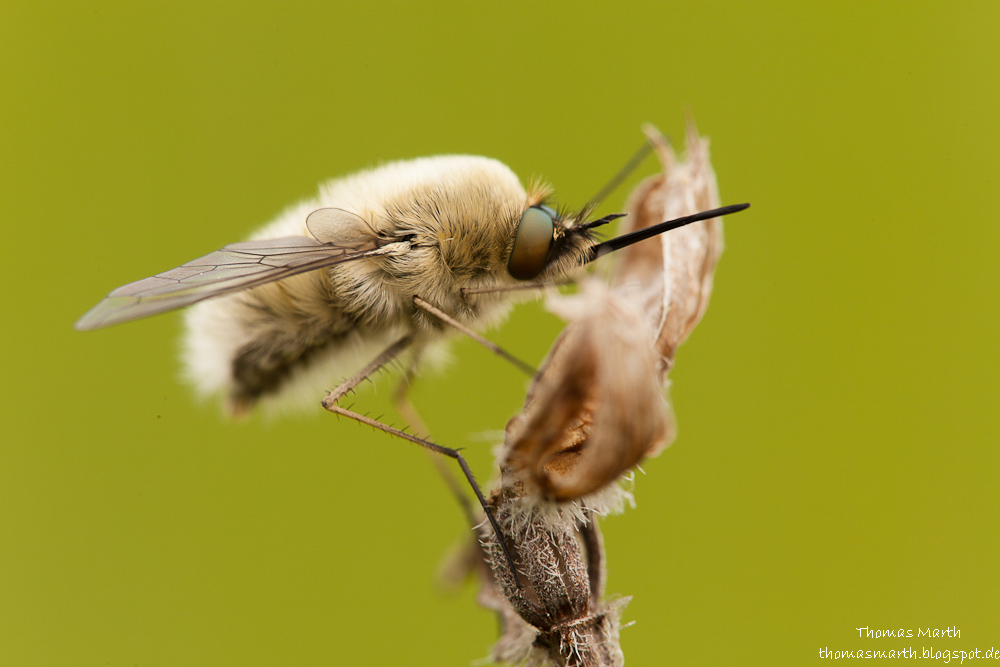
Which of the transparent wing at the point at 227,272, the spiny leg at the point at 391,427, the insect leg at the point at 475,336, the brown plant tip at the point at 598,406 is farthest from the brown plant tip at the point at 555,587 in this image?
the transparent wing at the point at 227,272

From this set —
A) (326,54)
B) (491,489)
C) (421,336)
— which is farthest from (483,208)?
(326,54)

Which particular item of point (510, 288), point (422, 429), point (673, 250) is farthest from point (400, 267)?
point (422, 429)

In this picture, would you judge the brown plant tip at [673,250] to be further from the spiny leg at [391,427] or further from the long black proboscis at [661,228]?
the spiny leg at [391,427]

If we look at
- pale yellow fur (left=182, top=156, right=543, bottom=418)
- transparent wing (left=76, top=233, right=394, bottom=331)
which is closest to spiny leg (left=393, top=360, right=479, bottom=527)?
pale yellow fur (left=182, top=156, right=543, bottom=418)

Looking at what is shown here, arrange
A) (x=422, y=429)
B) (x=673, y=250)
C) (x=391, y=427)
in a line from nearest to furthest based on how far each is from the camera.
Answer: (x=673, y=250) < (x=391, y=427) < (x=422, y=429)

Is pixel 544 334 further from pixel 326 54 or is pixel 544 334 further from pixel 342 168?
pixel 326 54

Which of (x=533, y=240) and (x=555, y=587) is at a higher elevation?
(x=533, y=240)

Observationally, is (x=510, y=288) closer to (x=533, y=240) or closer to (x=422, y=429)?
(x=533, y=240)
